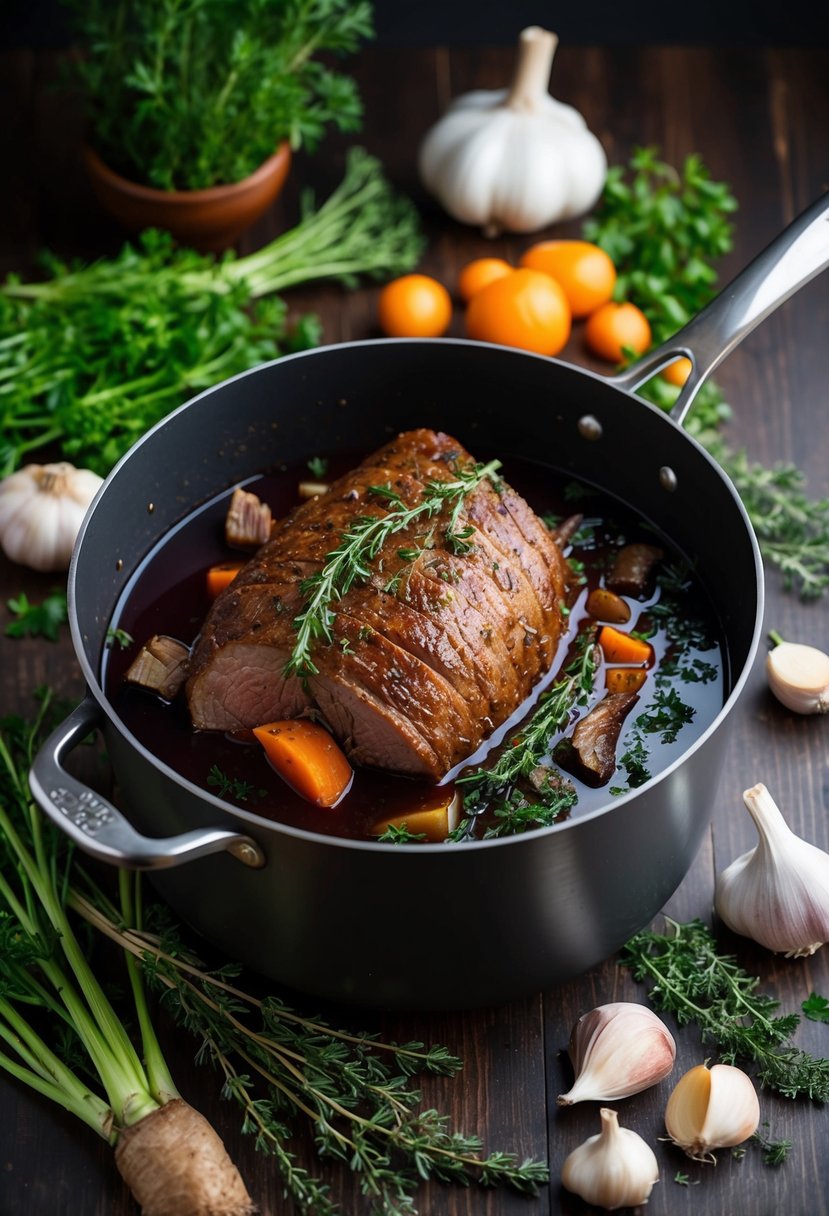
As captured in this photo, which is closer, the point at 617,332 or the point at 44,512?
the point at 44,512

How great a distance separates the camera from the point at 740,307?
2604 mm

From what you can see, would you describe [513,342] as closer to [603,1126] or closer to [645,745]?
[645,745]

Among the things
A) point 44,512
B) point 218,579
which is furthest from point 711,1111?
point 44,512

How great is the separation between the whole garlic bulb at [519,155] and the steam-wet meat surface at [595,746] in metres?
1.73

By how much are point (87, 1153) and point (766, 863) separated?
1169 mm

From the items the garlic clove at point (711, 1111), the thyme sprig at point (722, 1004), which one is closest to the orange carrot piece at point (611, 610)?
the thyme sprig at point (722, 1004)

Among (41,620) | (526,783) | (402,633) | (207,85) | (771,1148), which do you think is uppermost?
(207,85)

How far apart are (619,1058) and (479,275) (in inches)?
80.3

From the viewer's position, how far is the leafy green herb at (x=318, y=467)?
9.37 feet

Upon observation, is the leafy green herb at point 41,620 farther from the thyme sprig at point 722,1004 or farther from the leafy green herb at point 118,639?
the thyme sprig at point 722,1004

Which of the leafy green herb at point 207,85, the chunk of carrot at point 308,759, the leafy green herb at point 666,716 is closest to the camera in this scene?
the chunk of carrot at point 308,759

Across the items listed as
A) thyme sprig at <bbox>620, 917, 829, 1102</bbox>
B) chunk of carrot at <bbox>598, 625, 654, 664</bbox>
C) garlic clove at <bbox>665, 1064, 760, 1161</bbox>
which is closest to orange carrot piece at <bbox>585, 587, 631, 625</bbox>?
chunk of carrot at <bbox>598, 625, 654, 664</bbox>

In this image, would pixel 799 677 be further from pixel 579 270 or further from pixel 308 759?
pixel 579 270

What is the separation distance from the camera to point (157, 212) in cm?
349
